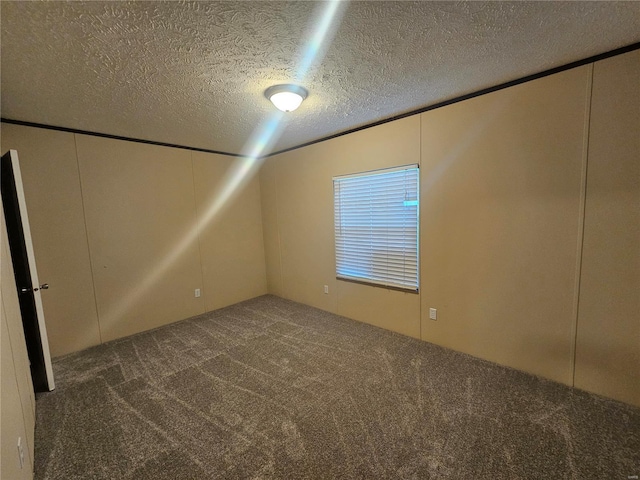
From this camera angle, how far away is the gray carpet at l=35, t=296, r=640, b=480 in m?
1.57

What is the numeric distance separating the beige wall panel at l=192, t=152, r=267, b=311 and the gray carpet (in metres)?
1.49

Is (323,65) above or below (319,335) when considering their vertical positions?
above

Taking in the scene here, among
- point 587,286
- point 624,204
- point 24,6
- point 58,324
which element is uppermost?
point 24,6

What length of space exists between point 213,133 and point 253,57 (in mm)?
1824

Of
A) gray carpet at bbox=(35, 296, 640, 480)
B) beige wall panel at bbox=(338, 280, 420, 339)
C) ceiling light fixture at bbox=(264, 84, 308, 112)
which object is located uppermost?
ceiling light fixture at bbox=(264, 84, 308, 112)

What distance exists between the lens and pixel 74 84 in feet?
6.68

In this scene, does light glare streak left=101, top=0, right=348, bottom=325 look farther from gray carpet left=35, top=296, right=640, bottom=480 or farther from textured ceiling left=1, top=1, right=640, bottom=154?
gray carpet left=35, top=296, right=640, bottom=480

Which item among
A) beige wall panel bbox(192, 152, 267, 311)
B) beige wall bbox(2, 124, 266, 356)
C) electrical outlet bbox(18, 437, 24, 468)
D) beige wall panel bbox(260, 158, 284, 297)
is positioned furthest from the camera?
beige wall panel bbox(260, 158, 284, 297)

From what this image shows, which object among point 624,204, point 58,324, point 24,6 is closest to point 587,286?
point 624,204

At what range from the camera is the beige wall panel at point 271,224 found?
4.60 meters

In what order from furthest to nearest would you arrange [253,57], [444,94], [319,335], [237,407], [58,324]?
[319,335], [58,324], [444,94], [237,407], [253,57]

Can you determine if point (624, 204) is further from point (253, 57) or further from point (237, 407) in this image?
point (237, 407)

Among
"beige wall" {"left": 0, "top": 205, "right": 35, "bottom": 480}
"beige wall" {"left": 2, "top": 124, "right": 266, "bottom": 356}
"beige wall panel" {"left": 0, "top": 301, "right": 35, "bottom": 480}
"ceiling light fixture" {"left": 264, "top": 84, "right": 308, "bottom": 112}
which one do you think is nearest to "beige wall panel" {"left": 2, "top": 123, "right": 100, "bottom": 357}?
"beige wall" {"left": 2, "top": 124, "right": 266, "bottom": 356}

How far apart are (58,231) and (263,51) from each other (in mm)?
2990
